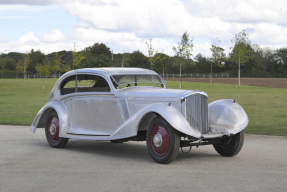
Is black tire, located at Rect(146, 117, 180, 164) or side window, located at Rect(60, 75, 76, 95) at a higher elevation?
side window, located at Rect(60, 75, 76, 95)

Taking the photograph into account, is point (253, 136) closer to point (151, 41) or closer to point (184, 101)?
point (184, 101)

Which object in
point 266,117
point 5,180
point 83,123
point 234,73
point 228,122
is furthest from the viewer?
point 234,73

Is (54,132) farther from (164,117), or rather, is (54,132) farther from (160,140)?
(164,117)

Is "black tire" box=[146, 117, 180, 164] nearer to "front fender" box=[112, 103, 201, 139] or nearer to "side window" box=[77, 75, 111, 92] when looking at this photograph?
"front fender" box=[112, 103, 201, 139]

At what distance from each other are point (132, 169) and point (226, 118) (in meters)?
2.44

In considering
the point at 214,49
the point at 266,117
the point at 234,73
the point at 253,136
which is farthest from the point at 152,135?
the point at 234,73

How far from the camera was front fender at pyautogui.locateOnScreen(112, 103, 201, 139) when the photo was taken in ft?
23.1

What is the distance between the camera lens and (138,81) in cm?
913

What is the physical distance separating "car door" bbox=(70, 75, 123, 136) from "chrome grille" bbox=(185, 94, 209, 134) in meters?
1.44

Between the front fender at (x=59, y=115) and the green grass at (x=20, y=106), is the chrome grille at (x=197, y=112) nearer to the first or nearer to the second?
the front fender at (x=59, y=115)

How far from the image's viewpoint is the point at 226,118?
8328 mm

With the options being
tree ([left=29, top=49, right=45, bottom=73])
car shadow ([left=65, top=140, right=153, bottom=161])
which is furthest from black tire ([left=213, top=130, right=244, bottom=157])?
tree ([left=29, top=49, right=45, bottom=73])

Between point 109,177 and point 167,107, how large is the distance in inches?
66.7

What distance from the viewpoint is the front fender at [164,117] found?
7027mm
